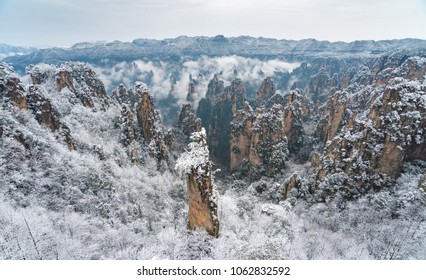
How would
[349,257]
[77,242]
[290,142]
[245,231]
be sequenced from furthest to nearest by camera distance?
[290,142] < [245,231] < [349,257] < [77,242]

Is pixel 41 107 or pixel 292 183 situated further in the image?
pixel 292 183

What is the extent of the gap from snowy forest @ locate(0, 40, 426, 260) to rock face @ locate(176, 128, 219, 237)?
14 centimetres

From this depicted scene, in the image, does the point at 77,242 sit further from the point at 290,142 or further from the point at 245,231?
the point at 290,142

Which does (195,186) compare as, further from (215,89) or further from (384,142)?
(215,89)

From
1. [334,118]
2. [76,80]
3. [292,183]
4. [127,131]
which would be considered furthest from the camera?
[76,80]

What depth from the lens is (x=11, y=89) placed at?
47.2 m

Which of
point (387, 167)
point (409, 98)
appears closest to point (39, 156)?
point (387, 167)

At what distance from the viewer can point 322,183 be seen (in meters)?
49.0

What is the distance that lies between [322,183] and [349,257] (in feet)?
68.5

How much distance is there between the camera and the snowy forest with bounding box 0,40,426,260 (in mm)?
27859

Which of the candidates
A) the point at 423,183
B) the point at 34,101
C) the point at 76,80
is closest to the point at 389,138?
the point at 423,183

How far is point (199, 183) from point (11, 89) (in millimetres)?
44072

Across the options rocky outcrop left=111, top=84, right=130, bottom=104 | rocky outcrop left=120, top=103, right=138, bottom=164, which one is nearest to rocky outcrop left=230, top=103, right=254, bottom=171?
rocky outcrop left=120, top=103, right=138, bottom=164

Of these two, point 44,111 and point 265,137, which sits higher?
point 44,111
